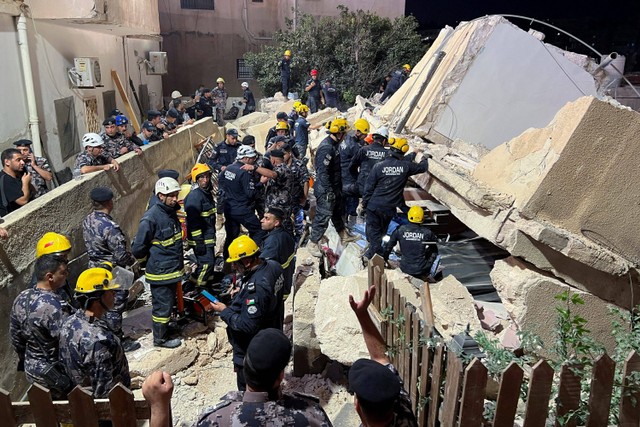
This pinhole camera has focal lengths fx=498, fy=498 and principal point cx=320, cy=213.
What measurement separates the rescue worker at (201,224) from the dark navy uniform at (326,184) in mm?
1981

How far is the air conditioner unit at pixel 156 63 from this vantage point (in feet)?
54.5

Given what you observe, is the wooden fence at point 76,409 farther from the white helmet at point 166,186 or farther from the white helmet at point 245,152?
the white helmet at point 245,152

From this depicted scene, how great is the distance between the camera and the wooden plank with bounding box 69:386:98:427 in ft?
8.95

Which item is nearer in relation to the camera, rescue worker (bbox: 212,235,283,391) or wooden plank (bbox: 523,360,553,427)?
wooden plank (bbox: 523,360,553,427)

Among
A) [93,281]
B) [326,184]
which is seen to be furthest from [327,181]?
[93,281]

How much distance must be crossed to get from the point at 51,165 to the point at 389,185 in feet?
20.9

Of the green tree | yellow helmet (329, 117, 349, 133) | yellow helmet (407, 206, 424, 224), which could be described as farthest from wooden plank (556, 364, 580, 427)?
the green tree

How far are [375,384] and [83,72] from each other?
33.4ft

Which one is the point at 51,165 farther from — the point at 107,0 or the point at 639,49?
the point at 639,49

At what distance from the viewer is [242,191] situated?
716cm

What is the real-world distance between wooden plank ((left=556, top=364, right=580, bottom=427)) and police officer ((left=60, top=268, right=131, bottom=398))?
2769mm

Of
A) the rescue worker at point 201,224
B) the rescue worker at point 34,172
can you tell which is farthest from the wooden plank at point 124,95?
the rescue worker at point 201,224

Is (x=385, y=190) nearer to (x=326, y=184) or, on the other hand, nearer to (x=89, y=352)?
(x=326, y=184)

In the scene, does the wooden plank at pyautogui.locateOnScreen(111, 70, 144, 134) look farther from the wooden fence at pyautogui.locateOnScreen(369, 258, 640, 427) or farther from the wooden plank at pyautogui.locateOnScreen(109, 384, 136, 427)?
the wooden fence at pyautogui.locateOnScreen(369, 258, 640, 427)
